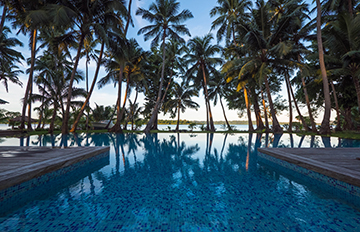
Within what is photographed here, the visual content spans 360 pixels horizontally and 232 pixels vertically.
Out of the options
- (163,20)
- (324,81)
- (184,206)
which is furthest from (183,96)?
(184,206)

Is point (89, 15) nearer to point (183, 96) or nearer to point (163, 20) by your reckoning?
point (163, 20)

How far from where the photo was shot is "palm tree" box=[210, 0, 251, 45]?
55.8 ft

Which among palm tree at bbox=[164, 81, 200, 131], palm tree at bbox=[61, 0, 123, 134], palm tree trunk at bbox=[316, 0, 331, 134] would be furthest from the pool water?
palm tree at bbox=[164, 81, 200, 131]

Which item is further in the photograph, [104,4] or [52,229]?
[104,4]

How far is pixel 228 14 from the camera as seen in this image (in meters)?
17.8

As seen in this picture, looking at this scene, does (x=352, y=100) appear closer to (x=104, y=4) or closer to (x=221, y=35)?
(x=221, y=35)

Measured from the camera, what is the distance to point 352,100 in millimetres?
14555

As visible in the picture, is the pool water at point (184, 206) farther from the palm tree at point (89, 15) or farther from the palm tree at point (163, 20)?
the palm tree at point (163, 20)

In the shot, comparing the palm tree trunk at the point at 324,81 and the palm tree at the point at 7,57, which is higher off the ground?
the palm tree at the point at 7,57

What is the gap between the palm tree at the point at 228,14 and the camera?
17.0 meters

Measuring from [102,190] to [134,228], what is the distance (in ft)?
4.92

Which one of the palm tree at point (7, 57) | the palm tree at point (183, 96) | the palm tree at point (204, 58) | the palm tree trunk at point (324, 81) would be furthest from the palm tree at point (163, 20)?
the palm tree at point (7, 57)

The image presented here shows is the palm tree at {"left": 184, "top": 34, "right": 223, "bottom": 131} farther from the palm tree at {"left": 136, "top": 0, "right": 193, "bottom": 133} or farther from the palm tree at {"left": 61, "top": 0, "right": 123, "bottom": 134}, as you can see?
the palm tree at {"left": 61, "top": 0, "right": 123, "bottom": 134}

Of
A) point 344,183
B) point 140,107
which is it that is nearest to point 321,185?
point 344,183
